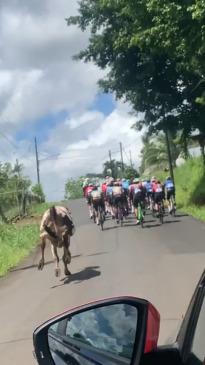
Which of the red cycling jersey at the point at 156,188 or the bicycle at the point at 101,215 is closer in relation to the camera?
the bicycle at the point at 101,215

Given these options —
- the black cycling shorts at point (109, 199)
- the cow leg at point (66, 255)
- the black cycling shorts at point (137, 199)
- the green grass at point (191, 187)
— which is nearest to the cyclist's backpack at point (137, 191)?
the black cycling shorts at point (137, 199)

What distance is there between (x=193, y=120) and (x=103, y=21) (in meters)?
6.83

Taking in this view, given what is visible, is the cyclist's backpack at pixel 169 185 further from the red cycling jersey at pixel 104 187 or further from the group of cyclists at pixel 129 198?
the red cycling jersey at pixel 104 187

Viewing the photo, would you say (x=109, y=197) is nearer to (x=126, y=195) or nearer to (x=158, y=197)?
(x=126, y=195)

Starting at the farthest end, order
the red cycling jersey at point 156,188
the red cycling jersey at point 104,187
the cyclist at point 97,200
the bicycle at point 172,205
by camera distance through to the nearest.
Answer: the red cycling jersey at point 104,187 < the bicycle at point 172,205 < the red cycling jersey at point 156,188 < the cyclist at point 97,200

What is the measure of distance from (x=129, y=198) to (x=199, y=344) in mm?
27623

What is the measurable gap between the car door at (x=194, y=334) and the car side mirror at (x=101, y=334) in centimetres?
16

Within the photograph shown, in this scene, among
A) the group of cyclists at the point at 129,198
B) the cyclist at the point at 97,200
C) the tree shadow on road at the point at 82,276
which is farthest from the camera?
the cyclist at the point at 97,200

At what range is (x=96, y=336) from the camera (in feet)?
9.70

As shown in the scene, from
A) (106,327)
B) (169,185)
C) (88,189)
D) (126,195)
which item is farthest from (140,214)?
(106,327)

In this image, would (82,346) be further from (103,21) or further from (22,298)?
(103,21)

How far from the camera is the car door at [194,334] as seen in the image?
2553 millimetres

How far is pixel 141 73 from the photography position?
115ft

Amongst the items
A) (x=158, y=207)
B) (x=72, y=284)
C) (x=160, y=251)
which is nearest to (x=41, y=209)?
(x=158, y=207)
